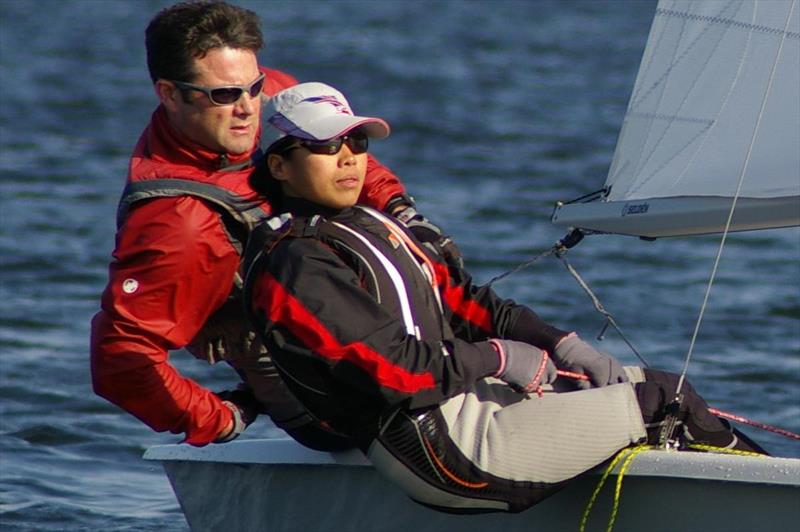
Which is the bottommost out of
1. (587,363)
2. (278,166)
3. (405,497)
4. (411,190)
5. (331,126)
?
(411,190)

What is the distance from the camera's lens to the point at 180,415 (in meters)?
4.06

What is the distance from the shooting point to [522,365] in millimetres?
3865

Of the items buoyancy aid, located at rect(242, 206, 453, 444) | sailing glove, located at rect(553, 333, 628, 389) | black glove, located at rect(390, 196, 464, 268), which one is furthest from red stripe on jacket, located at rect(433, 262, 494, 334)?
buoyancy aid, located at rect(242, 206, 453, 444)

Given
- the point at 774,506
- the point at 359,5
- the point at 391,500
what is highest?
the point at 774,506

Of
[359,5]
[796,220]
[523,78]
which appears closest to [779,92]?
[796,220]

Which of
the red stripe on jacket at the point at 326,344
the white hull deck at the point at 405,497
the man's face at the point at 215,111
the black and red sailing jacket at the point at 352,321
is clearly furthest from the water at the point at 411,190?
the red stripe on jacket at the point at 326,344

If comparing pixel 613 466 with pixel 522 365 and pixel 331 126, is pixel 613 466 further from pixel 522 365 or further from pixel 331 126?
pixel 331 126

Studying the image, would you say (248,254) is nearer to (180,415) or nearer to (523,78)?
(180,415)

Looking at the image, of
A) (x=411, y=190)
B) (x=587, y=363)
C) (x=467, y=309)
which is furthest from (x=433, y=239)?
(x=411, y=190)

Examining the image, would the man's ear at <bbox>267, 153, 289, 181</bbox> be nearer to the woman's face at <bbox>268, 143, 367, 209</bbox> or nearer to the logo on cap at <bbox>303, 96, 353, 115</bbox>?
the woman's face at <bbox>268, 143, 367, 209</bbox>

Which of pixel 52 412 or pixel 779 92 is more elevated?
pixel 779 92

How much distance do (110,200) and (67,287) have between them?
239 centimetres

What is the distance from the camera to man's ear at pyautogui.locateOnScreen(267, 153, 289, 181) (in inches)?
153

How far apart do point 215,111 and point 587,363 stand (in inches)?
38.6
